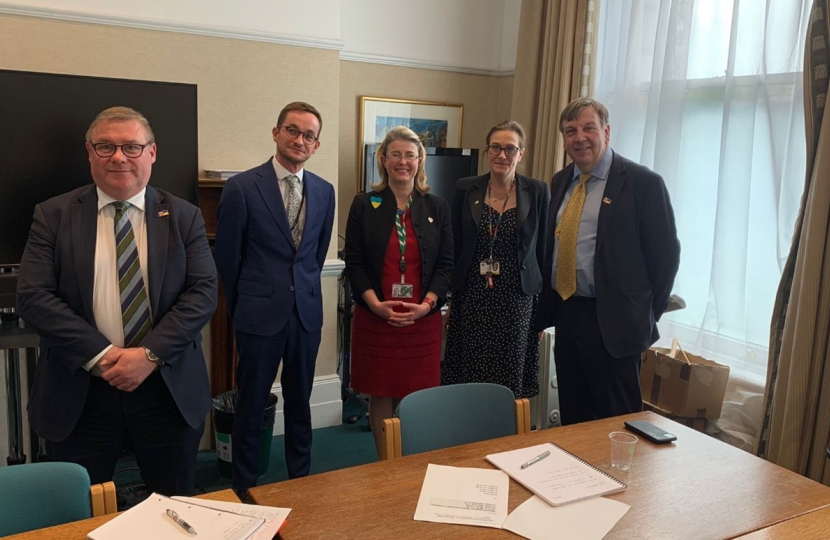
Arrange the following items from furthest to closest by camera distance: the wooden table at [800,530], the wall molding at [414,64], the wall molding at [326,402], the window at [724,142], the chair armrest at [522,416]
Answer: the wall molding at [414,64]
the wall molding at [326,402]
the window at [724,142]
the chair armrest at [522,416]
the wooden table at [800,530]

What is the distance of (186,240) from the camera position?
2.04 meters

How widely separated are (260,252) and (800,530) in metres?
1.97

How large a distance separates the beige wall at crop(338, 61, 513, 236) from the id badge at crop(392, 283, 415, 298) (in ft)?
4.53

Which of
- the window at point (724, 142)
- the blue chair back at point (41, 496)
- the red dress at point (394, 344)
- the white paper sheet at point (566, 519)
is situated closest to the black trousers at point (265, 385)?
the red dress at point (394, 344)

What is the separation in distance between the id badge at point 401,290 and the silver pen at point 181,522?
5.02 ft

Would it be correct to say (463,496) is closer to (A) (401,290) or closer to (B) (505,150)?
(A) (401,290)

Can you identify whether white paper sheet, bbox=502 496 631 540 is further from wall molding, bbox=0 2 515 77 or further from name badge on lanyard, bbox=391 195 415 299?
wall molding, bbox=0 2 515 77

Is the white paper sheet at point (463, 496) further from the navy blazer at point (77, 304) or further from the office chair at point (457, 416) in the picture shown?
the navy blazer at point (77, 304)

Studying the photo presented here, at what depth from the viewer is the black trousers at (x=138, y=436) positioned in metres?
1.91

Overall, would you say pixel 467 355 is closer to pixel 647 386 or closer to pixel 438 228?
pixel 438 228

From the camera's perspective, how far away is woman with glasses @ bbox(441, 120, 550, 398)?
271 cm

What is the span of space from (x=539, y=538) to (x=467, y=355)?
5.01 feet

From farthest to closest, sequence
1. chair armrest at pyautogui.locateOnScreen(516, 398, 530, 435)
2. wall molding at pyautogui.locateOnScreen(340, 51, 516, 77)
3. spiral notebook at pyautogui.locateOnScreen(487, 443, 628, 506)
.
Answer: wall molding at pyautogui.locateOnScreen(340, 51, 516, 77) < chair armrest at pyautogui.locateOnScreen(516, 398, 530, 435) < spiral notebook at pyautogui.locateOnScreen(487, 443, 628, 506)

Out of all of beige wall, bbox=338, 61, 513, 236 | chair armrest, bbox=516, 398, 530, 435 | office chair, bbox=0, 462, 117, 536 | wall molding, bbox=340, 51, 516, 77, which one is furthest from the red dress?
wall molding, bbox=340, 51, 516, 77
